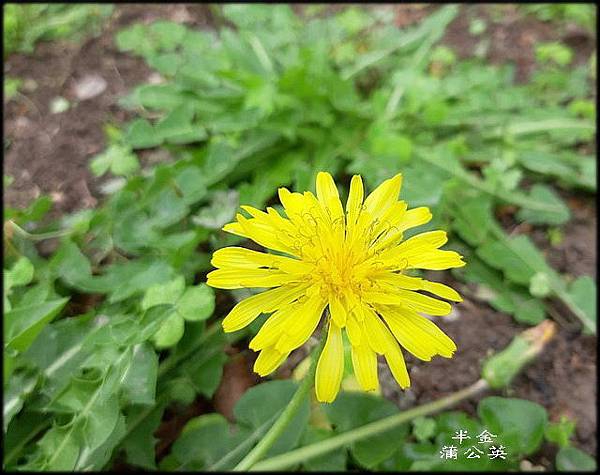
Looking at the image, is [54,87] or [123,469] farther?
[54,87]

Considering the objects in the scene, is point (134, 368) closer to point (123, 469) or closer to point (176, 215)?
point (123, 469)

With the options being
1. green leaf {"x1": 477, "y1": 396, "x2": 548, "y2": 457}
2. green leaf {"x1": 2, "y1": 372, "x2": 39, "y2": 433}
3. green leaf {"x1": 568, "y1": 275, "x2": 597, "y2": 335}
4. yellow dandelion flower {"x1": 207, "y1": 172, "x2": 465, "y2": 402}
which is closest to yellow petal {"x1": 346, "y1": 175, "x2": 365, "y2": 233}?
yellow dandelion flower {"x1": 207, "y1": 172, "x2": 465, "y2": 402}

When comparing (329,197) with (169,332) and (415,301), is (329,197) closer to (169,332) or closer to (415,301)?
(415,301)

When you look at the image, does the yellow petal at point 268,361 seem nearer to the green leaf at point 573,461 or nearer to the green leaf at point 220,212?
the green leaf at point 220,212

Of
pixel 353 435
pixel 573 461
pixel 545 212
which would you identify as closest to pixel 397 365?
pixel 353 435

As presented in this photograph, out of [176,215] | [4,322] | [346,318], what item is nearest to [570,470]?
[346,318]

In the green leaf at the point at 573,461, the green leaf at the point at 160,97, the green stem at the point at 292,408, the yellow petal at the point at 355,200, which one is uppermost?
the green leaf at the point at 160,97

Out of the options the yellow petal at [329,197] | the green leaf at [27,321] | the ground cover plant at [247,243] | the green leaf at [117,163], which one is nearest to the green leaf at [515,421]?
the ground cover plant at [247,243]
